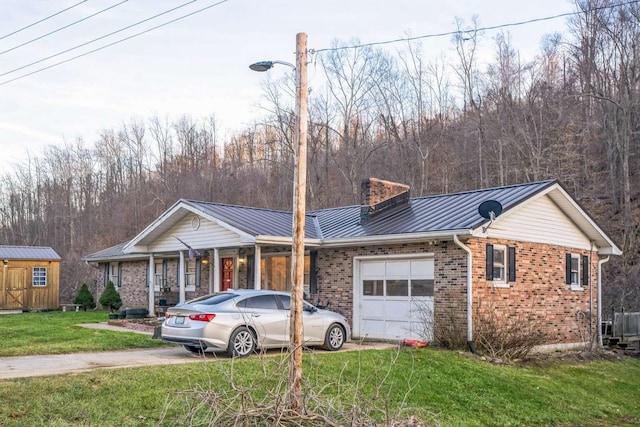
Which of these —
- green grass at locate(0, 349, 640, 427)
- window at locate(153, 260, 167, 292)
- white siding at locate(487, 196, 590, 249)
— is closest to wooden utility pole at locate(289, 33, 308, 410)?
green grass at locate(0, 349, 640, 427)

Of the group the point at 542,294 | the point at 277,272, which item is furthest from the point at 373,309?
the point at 542,294

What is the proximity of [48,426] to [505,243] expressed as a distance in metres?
12.4

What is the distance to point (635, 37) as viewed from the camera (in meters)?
33.5

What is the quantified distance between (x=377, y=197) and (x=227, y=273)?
6148mm

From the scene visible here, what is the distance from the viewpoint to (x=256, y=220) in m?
20.4

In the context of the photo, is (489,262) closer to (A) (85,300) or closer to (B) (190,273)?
(B) (190,273)

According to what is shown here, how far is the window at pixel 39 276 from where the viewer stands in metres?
31.3

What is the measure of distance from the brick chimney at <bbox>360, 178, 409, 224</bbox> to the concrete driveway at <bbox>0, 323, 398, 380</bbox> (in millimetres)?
5716

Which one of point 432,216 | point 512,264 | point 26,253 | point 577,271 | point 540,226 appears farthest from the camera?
point 26,253

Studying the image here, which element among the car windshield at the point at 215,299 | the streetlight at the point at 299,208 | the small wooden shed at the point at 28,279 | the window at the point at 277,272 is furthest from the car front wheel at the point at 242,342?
the small wooden shed at the point at 28,279

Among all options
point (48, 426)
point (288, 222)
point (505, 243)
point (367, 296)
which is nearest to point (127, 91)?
point (288, 222)

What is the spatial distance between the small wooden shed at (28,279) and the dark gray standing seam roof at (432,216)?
53.6 ft

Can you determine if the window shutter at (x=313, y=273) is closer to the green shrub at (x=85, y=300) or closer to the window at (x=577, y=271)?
the window at (x=577, y=271)

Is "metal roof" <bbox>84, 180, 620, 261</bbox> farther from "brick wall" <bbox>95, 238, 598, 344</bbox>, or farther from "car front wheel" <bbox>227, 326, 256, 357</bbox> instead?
"car front wheel" <bbox>227, 326, 256, 357</bbox>
